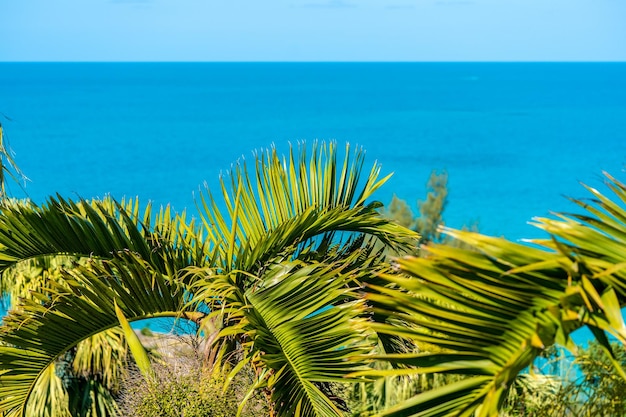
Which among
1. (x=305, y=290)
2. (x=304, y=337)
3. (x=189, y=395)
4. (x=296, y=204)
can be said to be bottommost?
(x=189, y=395)

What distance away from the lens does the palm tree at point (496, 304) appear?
2111mm

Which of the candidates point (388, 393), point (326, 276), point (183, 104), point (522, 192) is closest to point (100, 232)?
point (326, 276)

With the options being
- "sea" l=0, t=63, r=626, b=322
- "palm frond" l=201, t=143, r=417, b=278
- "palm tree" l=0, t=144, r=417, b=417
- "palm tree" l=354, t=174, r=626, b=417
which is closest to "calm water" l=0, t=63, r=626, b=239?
"sea" l=0, t=63, r=626, b=322

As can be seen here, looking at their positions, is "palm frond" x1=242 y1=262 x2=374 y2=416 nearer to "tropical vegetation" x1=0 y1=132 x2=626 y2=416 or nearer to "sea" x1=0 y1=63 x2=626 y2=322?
"tropical vegetation" x1=0 y1=132 x2=626 y2=416

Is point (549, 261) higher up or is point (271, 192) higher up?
point (271, 192)

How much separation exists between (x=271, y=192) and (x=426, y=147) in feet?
234

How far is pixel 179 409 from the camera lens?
3.79 metres

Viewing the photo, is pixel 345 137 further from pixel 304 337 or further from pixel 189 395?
pixel 304 337

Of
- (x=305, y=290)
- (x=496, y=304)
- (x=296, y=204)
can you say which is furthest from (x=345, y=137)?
(x=496, y=304)

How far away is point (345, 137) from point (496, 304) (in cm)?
7311

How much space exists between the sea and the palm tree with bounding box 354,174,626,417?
24808 millimetres

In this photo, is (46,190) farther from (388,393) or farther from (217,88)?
(217,88)

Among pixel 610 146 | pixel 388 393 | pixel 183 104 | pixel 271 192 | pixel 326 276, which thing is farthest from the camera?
pixel 183 104

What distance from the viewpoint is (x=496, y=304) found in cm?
221
